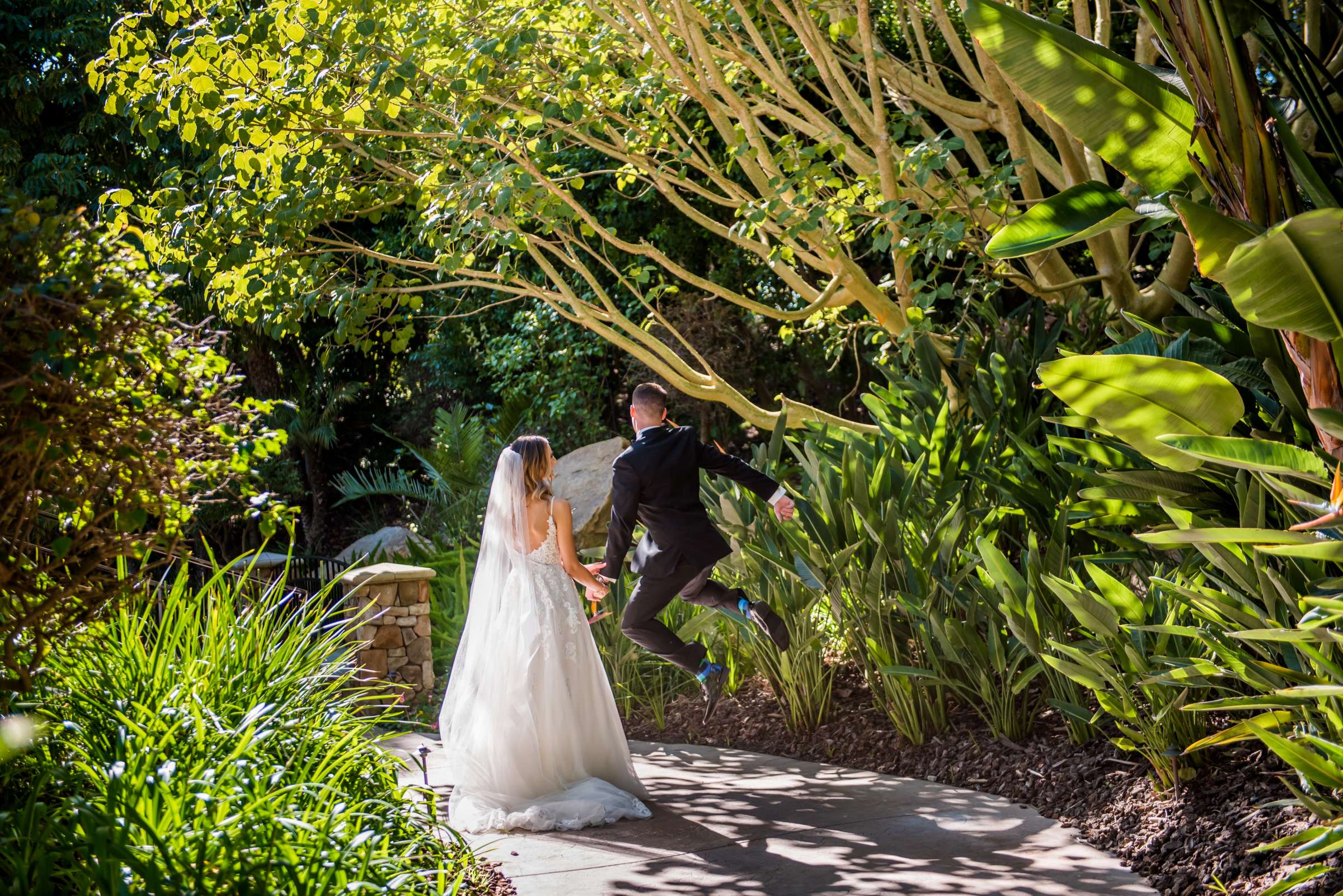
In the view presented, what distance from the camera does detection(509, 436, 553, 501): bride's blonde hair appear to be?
546 cm

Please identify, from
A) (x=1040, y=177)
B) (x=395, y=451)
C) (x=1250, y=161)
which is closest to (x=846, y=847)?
(x=1250, y=161)

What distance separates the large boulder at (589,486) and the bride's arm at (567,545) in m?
5.07

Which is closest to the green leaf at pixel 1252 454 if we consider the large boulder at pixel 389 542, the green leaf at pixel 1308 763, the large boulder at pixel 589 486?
the green leaf at pixel 1308 763

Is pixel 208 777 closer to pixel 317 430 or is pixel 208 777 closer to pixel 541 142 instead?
pixel 541 142

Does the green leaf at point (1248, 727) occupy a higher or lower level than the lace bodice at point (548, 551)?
lower

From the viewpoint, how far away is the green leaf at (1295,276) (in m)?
2.65

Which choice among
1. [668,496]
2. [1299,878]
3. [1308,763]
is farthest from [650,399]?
[1299,878]

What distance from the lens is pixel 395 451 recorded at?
17.4 metres

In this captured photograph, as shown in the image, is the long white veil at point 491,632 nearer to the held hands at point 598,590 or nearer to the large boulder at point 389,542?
the held hands at point 598,590

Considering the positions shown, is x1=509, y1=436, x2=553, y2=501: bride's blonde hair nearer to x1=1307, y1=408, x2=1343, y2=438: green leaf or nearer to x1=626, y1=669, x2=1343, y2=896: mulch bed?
x1=626, y1=669, x2=1343, y2=896: mulch bed

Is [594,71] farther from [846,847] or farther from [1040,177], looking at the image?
[1040,177]

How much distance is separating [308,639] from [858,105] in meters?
4.32

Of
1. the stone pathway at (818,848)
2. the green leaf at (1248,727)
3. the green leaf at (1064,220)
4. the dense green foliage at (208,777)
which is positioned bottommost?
the stone pathway at (818,848)

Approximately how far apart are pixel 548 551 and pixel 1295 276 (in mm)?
3618
